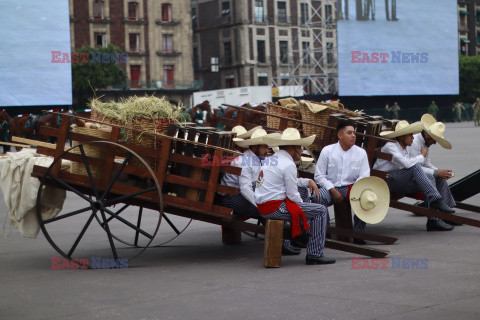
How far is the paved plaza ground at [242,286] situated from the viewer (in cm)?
628

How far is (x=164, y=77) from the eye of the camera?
249ft

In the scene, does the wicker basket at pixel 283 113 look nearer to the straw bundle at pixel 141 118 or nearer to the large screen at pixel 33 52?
the straw bundle at pixel 141 118

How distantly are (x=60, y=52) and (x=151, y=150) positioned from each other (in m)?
37.0

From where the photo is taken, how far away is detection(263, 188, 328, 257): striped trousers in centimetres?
837

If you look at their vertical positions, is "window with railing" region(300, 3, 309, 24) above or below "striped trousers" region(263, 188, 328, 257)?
above

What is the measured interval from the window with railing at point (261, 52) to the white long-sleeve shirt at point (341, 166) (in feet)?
235

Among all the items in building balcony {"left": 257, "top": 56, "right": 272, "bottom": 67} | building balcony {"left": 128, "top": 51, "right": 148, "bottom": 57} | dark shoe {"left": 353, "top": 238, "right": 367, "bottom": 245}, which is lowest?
dark shoe {"left": 353, "top": 238, "right": 367, "bottom": 245}

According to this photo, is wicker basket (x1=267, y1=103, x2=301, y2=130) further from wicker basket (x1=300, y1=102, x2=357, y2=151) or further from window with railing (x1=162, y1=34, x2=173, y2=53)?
window with railing (x1=162, y1=34, x2=173, y2=53)

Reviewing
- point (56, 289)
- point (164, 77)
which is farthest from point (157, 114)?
point (164, 77)

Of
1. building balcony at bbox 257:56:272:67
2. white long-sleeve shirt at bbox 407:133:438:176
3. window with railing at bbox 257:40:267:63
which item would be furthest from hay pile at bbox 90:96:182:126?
window with railing at bbox 257:40:267:63

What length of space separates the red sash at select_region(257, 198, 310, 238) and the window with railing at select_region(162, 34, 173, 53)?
6834cm

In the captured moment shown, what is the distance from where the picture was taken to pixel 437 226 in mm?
10562

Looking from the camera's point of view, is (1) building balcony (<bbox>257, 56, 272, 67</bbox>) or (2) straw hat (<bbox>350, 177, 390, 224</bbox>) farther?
(1) building balcony (<bbox>257, 56, 272, 67</bbox>)

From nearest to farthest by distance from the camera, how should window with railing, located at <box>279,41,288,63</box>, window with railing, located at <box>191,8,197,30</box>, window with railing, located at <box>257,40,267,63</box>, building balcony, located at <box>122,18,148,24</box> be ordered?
building balcony, located at <box>122,18,148,24</box> → window with railing, located at <box>257,40,267,63</box> → window with railing, located at <box>279,41,288,63</box> → window with railing, located at <box>191,8,197,30</box>
